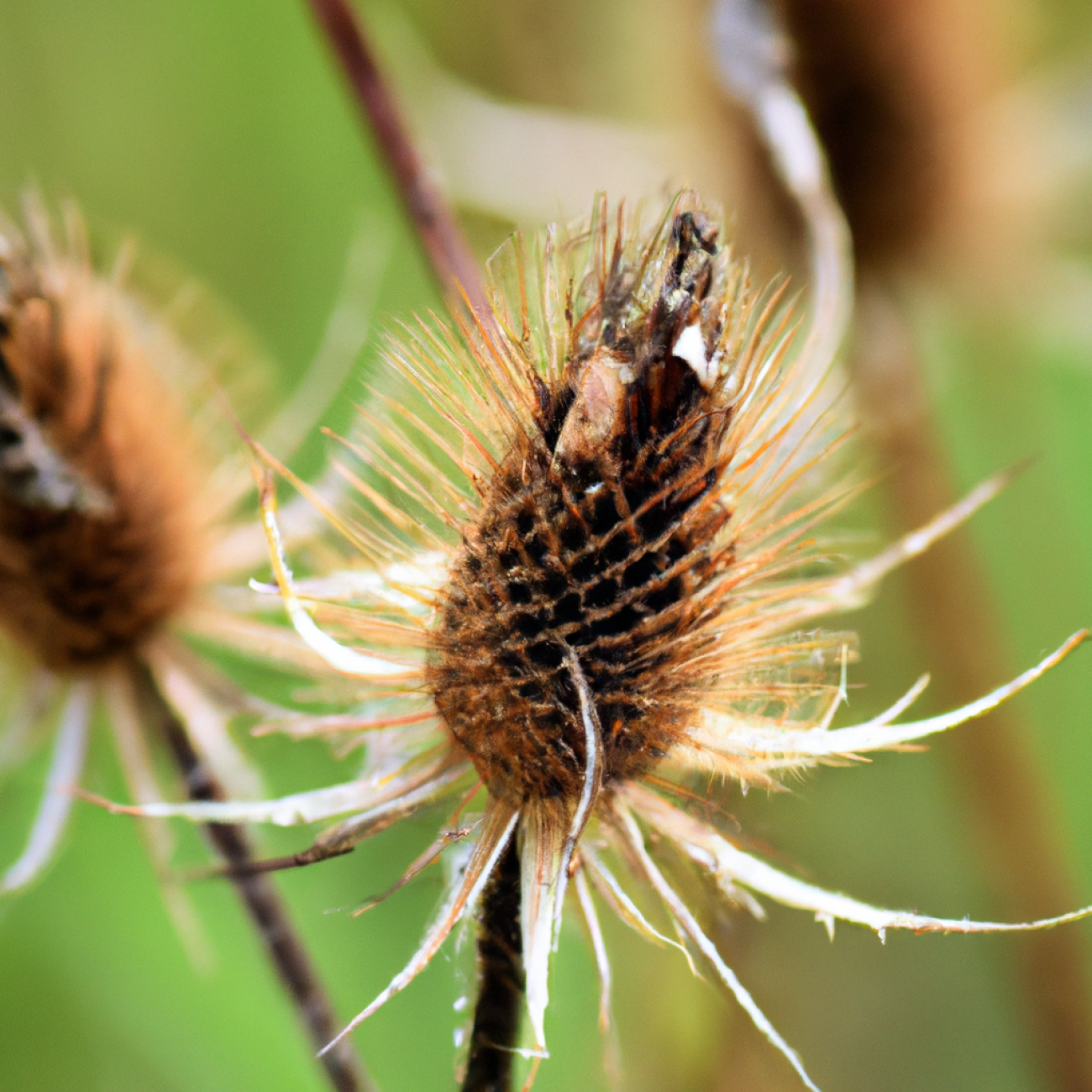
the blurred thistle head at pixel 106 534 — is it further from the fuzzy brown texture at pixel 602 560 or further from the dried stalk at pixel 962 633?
the dried stalk at pixel 962 633

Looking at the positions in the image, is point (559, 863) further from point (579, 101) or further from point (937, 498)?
point (579, 101)

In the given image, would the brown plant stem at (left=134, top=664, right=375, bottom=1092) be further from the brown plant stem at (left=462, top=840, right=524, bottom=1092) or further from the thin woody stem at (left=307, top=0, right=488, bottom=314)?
the thin woody stem at (left=307, top=0, right=488, bottom=314)

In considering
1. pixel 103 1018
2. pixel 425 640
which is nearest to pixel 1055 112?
pixel 425 640

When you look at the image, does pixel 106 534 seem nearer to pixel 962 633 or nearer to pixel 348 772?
pixel 348 772

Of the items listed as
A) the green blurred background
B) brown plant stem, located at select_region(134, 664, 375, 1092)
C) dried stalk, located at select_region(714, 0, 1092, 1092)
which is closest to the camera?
brown plant stem, located at select_region(134, 664, 375, 1092)

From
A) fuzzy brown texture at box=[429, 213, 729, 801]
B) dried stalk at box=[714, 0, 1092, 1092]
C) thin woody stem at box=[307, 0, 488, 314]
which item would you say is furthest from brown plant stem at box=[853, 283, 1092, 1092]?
fuzzy brown texture at box=[429, 213, 729, 801]

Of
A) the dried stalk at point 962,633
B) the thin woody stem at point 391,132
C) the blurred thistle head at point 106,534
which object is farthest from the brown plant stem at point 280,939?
the dried stalk at point 962,633

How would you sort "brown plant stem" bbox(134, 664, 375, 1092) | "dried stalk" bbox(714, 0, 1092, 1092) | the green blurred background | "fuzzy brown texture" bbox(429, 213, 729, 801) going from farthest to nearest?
the green blurred background < "dried stalk" bbox(714, 0, 1092, 1092) < "brown plant stem" bbox(134, 664, 375, 1092) < "fuzzy brown texture" bbox(429, 213, 729, 801)
